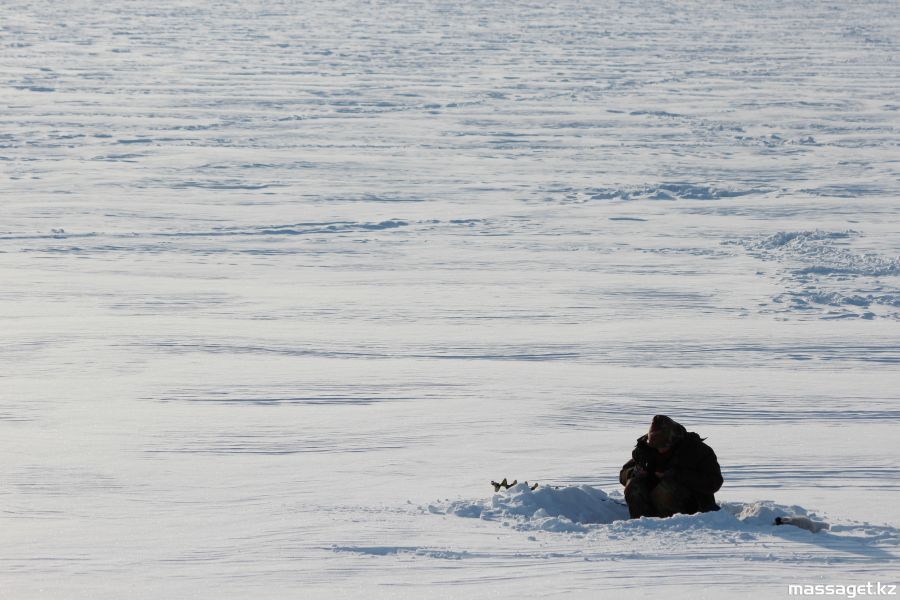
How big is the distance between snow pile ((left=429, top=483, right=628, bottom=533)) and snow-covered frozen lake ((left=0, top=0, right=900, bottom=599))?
0.4 inches

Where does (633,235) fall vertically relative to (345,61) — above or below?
below

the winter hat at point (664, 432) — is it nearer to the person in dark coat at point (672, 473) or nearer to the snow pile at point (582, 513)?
the person in dark coat at point (672, 473)

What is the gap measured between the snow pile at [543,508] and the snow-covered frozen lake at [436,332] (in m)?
0.01

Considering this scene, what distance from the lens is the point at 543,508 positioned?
352 cm

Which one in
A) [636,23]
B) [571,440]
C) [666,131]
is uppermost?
[636,23]

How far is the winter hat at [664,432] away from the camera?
3357mm

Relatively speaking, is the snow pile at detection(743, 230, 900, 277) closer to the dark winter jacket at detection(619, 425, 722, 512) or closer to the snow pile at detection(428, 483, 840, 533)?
the snow pile at detection(428, 483, 840, 533)

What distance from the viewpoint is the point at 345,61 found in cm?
1855

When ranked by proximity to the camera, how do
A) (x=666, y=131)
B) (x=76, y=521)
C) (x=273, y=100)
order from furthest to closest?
(x=273, y=100)
(x=666, y=131)
(x=76, y=521)

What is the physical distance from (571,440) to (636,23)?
20.2 meters

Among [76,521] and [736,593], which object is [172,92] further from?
[736,593]

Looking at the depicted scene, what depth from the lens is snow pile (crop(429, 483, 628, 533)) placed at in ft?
11.2

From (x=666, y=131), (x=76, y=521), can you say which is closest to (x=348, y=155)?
(x=666, y=131)

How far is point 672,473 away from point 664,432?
120mm
